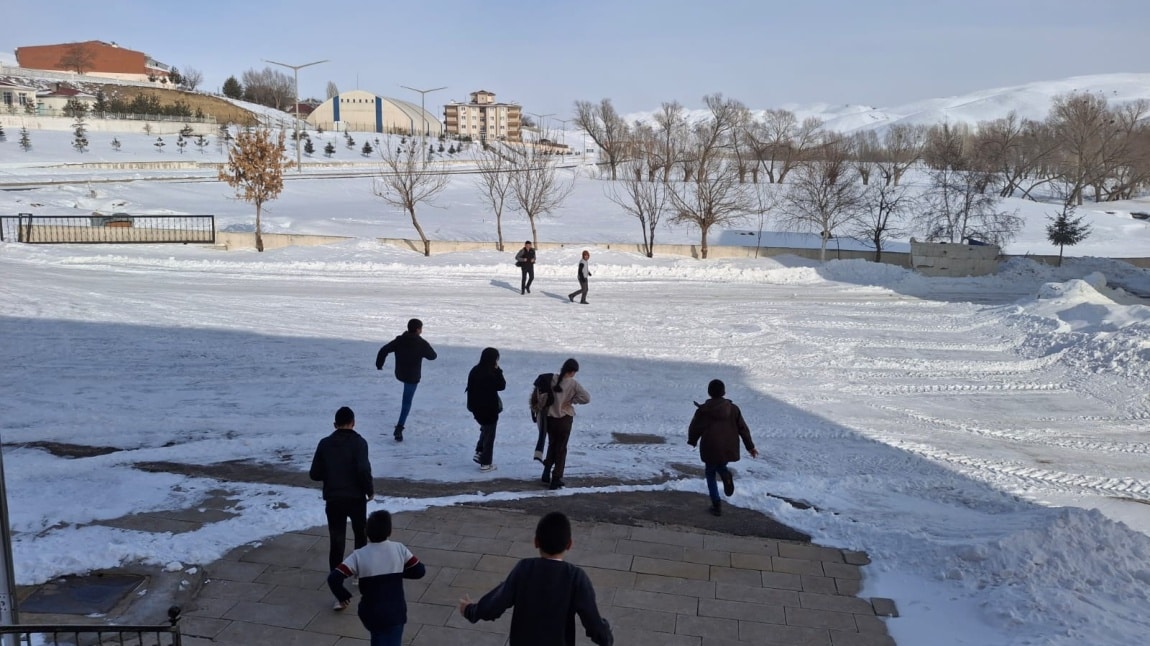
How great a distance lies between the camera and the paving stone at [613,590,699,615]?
6477mm

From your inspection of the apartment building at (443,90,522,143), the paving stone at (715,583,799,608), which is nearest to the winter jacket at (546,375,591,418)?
the paving stone at (715,583,799,608)

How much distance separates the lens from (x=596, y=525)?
26.8 ft

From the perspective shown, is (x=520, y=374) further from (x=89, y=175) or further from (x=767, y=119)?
(x=767, y=119)

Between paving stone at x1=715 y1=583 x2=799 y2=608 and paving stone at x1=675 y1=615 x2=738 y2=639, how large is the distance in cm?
40

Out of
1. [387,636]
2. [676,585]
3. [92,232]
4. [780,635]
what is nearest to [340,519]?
[387,636]

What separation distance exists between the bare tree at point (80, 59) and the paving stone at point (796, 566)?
440 feet

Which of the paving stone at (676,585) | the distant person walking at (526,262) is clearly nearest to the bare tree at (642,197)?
the distant person walking at (526,262)

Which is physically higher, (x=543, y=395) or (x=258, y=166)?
(x=258, y=166)

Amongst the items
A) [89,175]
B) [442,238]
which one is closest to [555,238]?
[442,238]

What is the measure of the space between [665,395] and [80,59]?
130m

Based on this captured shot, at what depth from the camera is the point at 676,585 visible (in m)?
6.89

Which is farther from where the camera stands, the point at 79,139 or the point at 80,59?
the point at 80,59

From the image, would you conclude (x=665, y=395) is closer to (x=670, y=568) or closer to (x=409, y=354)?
(x=409, y=354)

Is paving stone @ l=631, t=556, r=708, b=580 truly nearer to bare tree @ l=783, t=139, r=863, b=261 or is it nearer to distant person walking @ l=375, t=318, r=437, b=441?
distant person walking @ l=375, t=318, r=437, b=441
